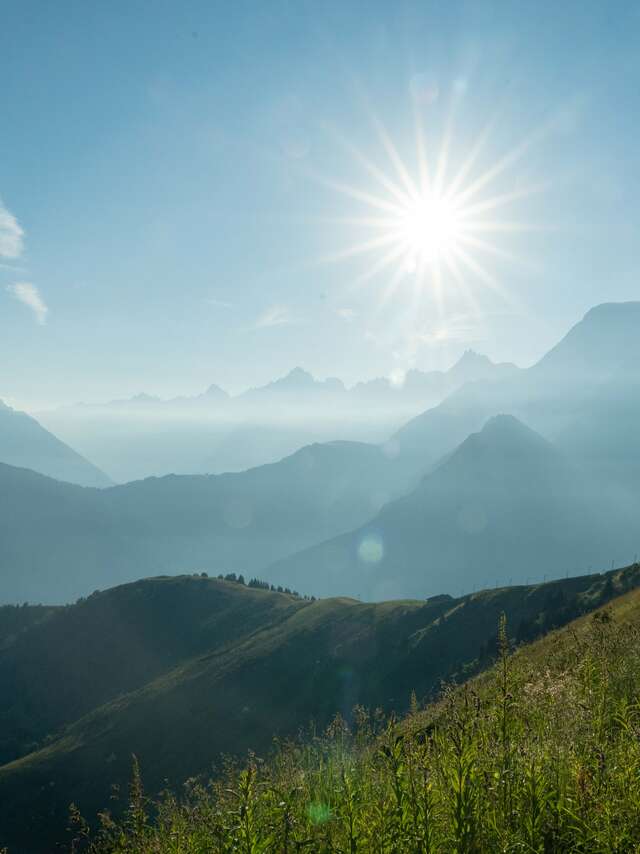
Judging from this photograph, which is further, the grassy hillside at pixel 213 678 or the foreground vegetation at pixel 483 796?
the grassy hillside at pixel 213 678

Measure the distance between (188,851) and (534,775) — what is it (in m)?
4.69

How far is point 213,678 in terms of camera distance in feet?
416

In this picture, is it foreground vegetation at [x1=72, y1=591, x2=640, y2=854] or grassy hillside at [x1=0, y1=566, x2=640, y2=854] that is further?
grassy hillside at [x1=0, y1=566, x2=640, y2=854]

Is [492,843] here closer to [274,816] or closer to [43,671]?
[274,816]

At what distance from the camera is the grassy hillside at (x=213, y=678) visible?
317 ft

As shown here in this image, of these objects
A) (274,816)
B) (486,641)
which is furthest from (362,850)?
(486,641)

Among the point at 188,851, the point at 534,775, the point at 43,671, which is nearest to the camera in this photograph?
the point at 534,775

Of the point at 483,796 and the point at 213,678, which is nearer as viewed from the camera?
the point at 483,796

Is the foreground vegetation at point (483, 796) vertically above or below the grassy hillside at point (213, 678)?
above

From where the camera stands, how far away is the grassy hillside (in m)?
96.5

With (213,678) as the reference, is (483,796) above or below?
above

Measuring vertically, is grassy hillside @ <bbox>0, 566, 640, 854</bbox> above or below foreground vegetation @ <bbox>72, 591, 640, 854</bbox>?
below

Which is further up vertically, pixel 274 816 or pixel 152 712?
pixel 274 816

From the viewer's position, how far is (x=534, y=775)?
5414 millimetres
